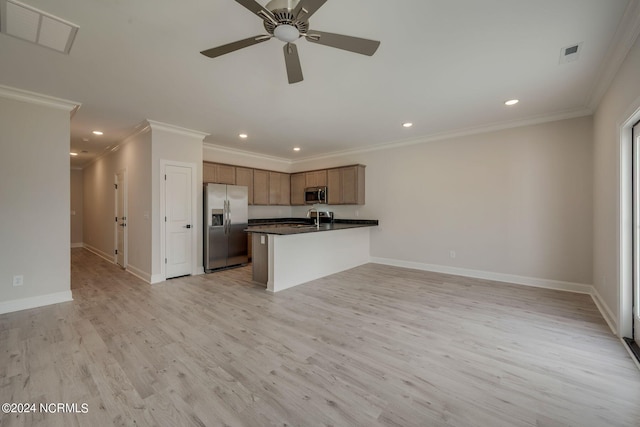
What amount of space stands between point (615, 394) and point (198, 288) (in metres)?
4.76

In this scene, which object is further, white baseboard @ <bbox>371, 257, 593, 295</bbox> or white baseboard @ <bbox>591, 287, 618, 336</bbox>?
white baseboard @ <bbox>371, 257, 593, 295</bbox>

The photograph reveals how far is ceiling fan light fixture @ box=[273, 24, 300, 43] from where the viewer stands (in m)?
1.75

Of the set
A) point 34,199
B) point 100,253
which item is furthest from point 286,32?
point 100,253

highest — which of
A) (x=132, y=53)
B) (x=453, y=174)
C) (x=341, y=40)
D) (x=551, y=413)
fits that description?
(x=132, y=53)

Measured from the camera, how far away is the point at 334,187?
666 cm

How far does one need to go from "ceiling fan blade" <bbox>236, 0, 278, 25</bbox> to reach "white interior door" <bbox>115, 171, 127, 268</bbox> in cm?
549

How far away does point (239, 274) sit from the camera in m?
5.20

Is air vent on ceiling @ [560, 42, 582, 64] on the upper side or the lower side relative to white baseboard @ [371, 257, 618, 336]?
upper

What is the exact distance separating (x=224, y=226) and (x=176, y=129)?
206 cm

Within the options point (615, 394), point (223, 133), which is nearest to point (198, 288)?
point (223, 133)

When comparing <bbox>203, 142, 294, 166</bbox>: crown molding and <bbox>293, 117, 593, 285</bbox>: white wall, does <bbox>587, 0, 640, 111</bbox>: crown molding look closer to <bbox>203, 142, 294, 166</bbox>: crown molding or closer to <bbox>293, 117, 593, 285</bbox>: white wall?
<bbox>293, 117, 593, 285</bbox>: white wall

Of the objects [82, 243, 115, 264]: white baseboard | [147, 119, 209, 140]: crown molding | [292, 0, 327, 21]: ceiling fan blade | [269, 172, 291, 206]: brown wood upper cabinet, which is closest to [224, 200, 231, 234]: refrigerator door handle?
[147, 119, 209, 140]: crown molding

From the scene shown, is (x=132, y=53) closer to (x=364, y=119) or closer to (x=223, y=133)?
(x=223, y=133)

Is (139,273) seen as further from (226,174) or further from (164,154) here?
(226,174)
